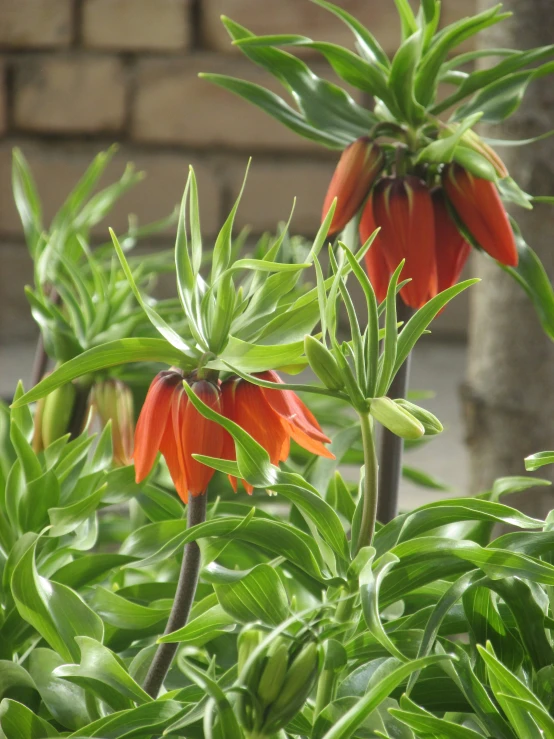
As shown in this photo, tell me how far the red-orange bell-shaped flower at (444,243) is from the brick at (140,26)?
5.94 feet

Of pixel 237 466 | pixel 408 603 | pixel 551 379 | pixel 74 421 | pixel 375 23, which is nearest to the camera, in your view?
pixel 237 466

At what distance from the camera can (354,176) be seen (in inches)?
19.6

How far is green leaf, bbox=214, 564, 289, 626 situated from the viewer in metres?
0.36

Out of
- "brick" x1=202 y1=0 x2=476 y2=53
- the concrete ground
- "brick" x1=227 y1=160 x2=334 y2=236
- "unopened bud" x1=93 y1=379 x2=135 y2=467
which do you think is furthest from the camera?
"brick" x1=227 y1=160 x2=334 y2=236

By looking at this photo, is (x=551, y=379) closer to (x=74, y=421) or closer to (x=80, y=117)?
Answer: (x=74, y=421)

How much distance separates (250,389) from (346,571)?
0.24 feet

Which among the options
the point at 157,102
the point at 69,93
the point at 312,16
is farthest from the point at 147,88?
the point at 312,16

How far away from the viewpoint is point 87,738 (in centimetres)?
35

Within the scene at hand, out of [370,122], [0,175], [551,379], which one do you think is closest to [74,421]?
[370,122]

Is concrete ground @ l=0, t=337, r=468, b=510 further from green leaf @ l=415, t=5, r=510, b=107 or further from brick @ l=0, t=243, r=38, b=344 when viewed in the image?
green leaf @ l=415, t=5, r=510, b=107

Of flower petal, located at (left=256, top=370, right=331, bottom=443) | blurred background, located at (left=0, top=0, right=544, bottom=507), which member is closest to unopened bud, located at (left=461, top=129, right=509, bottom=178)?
flower petal, located at (left=256, top=370, right=331, bottom=443)

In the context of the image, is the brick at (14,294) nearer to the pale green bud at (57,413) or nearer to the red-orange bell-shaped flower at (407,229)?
the pale green bud at (57,413)

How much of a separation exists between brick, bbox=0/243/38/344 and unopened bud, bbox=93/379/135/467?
1.75 meters

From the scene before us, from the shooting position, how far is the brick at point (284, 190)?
90.1 inches
